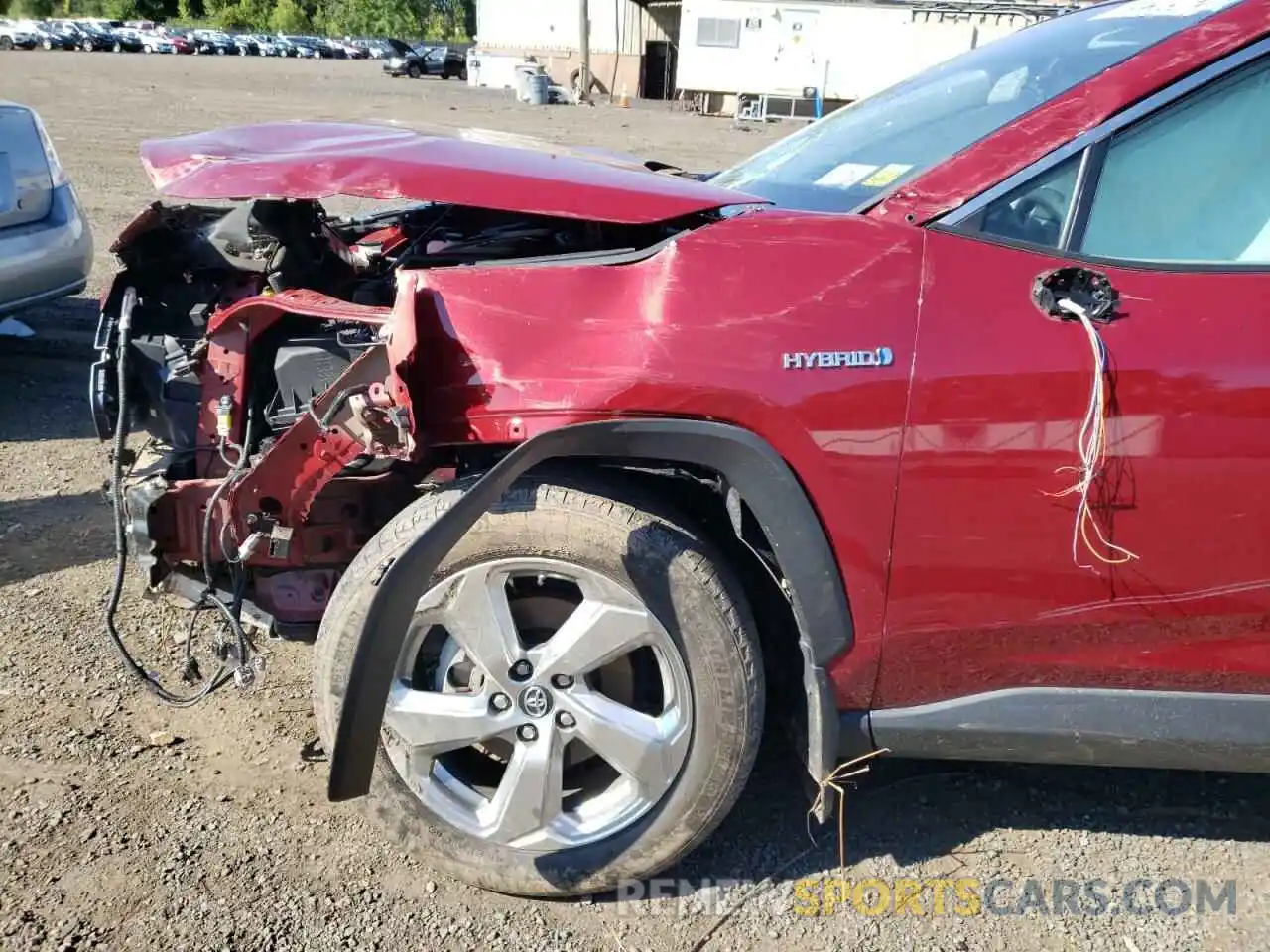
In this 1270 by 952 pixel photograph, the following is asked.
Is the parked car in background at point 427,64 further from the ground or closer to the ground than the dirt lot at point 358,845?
further from the ground

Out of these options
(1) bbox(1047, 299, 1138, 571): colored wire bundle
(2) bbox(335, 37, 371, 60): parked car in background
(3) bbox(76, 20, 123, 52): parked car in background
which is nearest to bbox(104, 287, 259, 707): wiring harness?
(1) bbox(1047, 299, 1138, 571): colored wire bundle

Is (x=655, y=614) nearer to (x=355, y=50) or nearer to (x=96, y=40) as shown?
(x=96, y=40)

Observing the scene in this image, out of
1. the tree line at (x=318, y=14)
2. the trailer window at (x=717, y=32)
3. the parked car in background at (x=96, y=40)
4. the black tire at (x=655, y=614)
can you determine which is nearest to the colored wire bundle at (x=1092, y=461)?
the black tire at (x=655, y=614)

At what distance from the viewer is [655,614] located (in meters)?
2.19

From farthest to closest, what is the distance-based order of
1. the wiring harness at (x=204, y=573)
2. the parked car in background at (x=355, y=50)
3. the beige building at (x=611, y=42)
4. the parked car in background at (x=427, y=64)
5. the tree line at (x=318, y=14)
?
the tree line at (x=318, y=14), the parked car in background at (x=355, y=50), the parked car in background at (x=427, y=64), the beige building at (x=611, y=42), the wiring harness at (x=204, y=573)

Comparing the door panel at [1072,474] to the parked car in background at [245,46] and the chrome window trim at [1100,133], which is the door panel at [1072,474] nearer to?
the chrome window trim at [1100,133]

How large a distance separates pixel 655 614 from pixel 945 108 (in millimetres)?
1609

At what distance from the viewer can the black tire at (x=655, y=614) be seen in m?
2.18

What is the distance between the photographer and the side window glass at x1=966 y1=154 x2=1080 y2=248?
2.14 m

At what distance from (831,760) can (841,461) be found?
664 millimetres

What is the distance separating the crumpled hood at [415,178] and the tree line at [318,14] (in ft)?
267

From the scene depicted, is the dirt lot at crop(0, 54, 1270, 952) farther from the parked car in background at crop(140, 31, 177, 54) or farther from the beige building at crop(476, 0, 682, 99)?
the parked car in background at crop(140, 31, 177, 54)

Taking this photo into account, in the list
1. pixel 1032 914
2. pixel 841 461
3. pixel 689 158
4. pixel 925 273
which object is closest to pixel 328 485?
pixel 841 461

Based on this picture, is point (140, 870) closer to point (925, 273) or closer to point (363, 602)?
point (363, 602)
